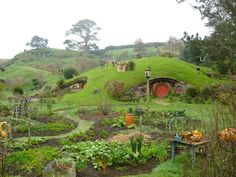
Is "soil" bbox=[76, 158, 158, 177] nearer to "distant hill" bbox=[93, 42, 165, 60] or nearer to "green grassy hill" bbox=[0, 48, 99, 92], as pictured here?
"green grassy hill" bbox=[0, 48, 99, 92]

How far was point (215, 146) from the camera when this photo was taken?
15.9 feet

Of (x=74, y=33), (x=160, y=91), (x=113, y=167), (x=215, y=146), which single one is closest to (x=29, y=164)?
(x=113, y=167)

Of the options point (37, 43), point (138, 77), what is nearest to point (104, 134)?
point (138, 77)

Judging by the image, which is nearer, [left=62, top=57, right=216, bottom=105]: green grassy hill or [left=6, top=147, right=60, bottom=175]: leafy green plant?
[left=6, top=147, right=60, bottom=175]: leafy green plant

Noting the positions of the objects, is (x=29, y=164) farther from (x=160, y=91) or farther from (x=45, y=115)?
(x=160, y=91)

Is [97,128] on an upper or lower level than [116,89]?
lower

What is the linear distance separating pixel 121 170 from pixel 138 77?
2241 cm

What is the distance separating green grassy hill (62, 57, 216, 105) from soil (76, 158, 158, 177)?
1875 centimetres

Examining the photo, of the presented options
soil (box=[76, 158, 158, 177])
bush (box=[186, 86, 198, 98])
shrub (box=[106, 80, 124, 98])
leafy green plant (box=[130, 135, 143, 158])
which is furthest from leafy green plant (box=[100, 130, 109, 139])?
shrub (box=[106, 80, 124, 98])

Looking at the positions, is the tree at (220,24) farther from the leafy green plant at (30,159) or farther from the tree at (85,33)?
the tree at (85,33)

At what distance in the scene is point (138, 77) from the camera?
3138 centimetres

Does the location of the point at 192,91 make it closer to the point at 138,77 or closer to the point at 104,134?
the point at 138,77

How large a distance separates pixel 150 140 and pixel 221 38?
33.6 feet

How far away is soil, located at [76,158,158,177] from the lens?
8.98 metres
